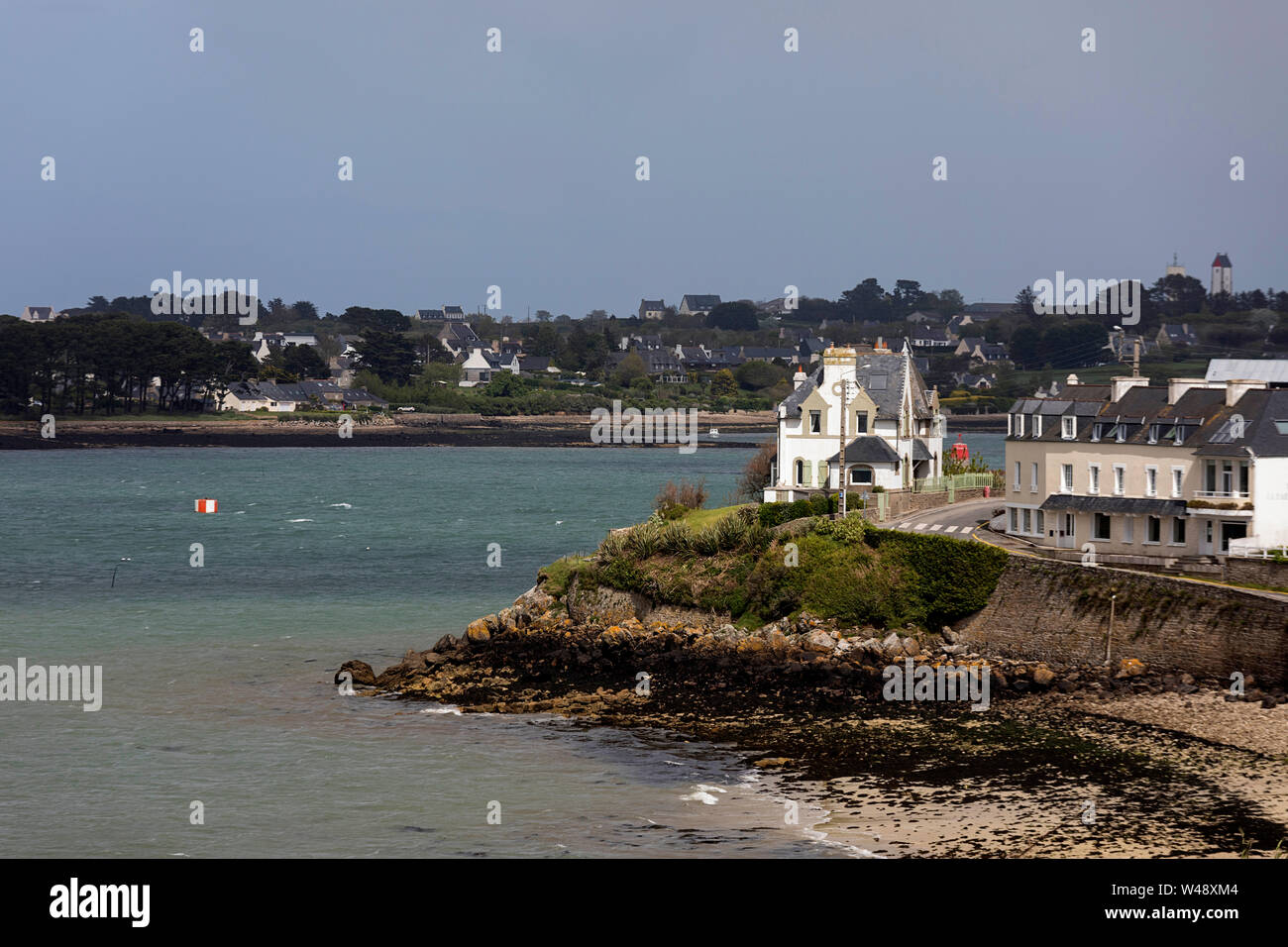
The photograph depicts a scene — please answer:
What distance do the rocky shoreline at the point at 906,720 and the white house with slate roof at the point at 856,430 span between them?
14951 millimetres

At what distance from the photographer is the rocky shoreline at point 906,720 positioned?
25.5 metres

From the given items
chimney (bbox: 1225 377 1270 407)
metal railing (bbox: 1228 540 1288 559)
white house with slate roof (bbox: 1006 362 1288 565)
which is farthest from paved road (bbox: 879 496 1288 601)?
chimney (bbox: 1225 377 1270 407)

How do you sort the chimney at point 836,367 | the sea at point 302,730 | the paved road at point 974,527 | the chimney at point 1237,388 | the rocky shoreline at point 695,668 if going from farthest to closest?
the chimney at point 836,367
the chimney at point 1237,388
the paved road at point 974,527
the rocky shoreline at point 695,668
the sea at point 302,730

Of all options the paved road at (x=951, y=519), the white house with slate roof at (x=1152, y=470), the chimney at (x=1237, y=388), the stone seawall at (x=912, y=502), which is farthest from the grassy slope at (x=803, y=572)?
the chimney at (x=1237, y=388)

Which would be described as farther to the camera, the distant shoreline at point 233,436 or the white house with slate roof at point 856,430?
the distant shoreline at point 233,436

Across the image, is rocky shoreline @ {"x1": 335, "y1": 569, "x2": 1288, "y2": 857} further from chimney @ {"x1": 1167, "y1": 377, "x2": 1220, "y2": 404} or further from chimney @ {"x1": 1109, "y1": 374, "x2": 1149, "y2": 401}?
chimney @ {"x1": 1109, "y1": 374, "x2": 1149, "y2": 401}

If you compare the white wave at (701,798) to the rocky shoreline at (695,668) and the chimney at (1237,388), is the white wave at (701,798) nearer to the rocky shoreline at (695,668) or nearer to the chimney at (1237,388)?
the rocky shoreline at (695,668)

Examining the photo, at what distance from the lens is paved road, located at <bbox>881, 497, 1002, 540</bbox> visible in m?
47.2

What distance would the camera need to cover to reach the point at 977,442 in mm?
185250

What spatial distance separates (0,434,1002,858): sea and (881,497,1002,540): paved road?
16025mm

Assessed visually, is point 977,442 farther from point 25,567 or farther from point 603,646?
point 603,646

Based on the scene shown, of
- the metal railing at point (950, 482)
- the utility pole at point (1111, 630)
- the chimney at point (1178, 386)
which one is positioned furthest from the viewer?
the metal railing at point (950, 482)
